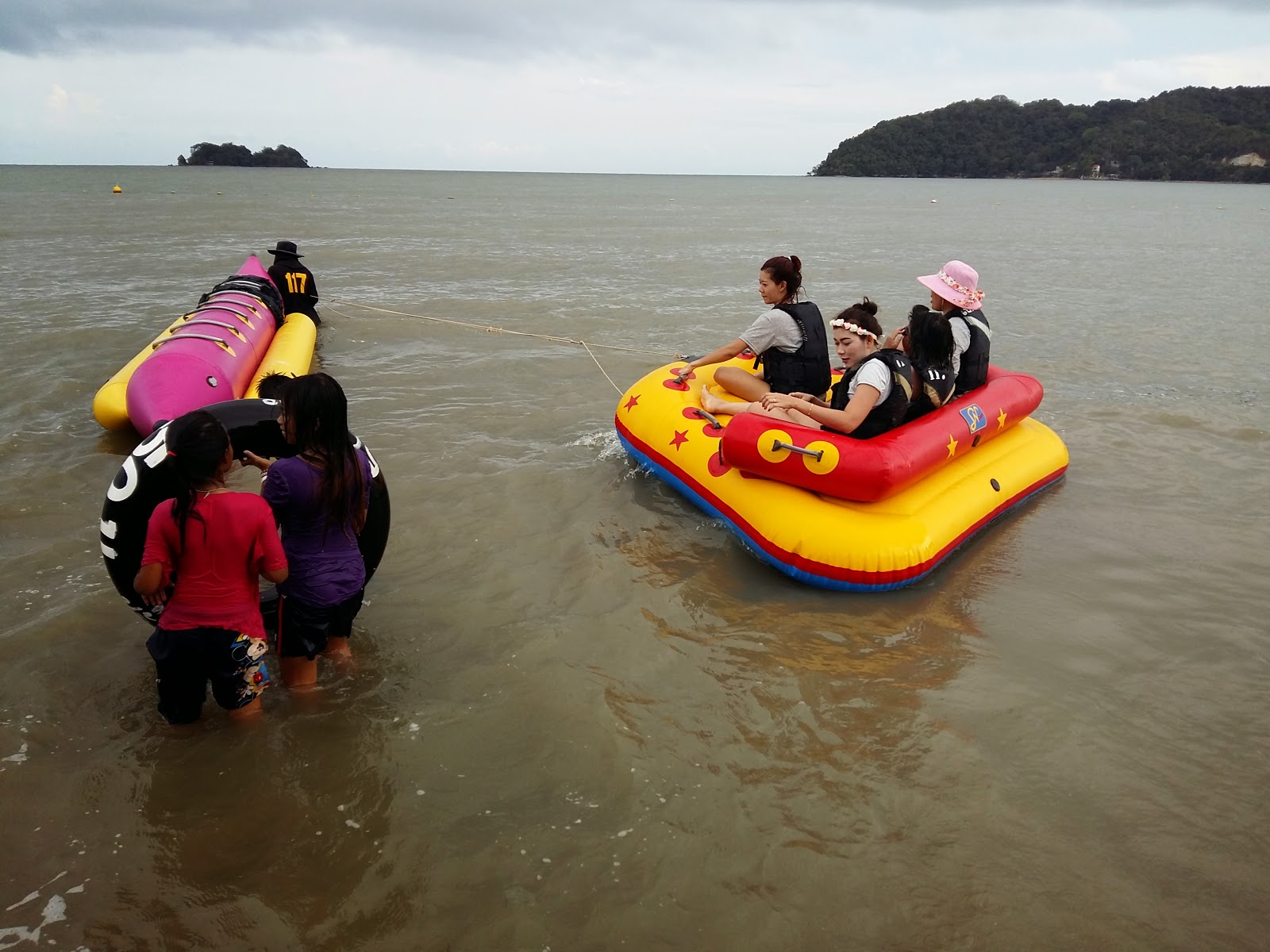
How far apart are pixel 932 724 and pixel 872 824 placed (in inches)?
27.8

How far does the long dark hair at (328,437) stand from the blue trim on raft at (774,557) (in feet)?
7.75

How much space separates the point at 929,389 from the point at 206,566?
156 inches

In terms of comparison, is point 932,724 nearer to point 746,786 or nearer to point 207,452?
point 746,786

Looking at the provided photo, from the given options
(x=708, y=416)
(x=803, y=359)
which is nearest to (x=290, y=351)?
(x=708, y=416)

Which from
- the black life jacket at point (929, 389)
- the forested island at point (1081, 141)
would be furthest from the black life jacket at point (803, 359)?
the forested island at point (1081, 141)

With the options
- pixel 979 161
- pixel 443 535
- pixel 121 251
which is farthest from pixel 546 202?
pixel 979 161

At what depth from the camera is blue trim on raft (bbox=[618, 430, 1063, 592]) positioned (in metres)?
4.60

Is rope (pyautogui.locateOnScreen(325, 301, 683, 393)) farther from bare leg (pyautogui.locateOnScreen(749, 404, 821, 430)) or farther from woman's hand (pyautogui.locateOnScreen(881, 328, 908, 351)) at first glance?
bare leg (pyautogui.locateOnScreen(749, 404, 821, 430))

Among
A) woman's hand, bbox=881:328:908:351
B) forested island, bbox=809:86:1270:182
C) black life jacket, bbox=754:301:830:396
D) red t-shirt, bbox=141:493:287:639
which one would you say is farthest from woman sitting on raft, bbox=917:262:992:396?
forested island, bbox=809:86:1270:182

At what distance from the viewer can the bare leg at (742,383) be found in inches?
228

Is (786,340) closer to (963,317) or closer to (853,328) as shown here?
(853,328)

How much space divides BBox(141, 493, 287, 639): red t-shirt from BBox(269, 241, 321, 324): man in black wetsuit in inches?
294

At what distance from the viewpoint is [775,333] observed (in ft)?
18.0

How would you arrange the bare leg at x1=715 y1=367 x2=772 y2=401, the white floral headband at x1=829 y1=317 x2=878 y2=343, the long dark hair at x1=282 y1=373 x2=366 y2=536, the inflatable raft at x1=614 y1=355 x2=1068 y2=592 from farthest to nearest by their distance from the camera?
the bare leg at x1=715 y1=367 x2=772 y2=401 → the white floral headband at x1=829 y1=317 x2=878 y2=343 → the inflatable raft at x1=614 y1=355 x2=1068 y2=592 → the long dark hair at x1=282 y1=373 x2=366 y2=536
